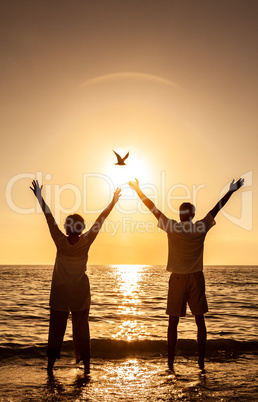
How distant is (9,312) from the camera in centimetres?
1467

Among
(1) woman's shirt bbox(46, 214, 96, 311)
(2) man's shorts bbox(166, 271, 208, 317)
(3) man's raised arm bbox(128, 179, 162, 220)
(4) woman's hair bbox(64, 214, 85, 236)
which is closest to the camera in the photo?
(1) woman's shirt bbox(46, 214, 96, 311)

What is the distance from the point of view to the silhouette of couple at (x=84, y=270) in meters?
5.47

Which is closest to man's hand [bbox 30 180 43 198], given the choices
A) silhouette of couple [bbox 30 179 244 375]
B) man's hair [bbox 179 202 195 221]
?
silhouette of couple [bbox 30 179 244 375]

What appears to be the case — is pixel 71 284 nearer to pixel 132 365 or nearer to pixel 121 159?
pixel 121 159

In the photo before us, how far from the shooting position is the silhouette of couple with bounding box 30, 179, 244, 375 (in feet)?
18.0

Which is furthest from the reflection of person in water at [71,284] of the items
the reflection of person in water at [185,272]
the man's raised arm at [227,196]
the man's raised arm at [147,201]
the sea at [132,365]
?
the man's raised arm at [227,196]

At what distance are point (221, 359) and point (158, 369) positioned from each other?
1.65 m

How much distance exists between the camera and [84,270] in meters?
5.63

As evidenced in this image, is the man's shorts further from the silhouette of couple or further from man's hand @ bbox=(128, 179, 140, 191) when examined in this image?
man's hand @ bbox=(128, 179, 140, 191)

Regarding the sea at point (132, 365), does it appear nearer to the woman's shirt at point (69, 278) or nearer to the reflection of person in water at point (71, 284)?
the reflection of person in water at point (71, 284)

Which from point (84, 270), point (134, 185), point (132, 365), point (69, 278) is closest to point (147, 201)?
point (134, 185)

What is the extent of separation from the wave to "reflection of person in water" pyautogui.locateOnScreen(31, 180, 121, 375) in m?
2.40

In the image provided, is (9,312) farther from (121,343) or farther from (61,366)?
(61,366)

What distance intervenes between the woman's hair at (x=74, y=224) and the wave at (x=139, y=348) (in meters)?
3.41
